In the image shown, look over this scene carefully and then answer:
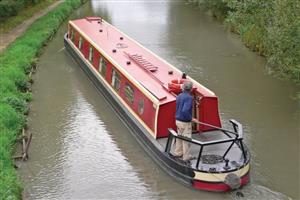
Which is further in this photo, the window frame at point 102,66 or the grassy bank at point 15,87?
the window frame at point 102,66

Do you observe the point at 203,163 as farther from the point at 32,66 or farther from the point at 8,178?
the point at 32,66

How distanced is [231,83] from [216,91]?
108 cm

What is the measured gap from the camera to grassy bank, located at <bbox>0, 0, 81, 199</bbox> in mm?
10255

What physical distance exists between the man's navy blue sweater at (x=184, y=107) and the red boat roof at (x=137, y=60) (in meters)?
0.88

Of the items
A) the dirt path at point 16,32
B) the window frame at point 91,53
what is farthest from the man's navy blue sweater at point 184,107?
the dirt path at point 16,32

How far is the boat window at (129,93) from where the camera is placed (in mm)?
12805

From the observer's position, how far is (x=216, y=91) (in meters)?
16.3

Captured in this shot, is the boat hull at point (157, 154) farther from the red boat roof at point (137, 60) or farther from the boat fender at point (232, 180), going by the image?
the red boat roof at point (137, 60)

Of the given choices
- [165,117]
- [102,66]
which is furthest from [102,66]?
[165,117]

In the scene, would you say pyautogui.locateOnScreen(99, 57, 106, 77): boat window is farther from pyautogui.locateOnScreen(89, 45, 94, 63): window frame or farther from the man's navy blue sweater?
the man's navy blue sweater

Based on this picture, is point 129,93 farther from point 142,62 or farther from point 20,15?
point 20,15

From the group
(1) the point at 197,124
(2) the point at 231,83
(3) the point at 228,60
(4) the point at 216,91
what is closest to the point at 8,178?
(1) the point at 197,124

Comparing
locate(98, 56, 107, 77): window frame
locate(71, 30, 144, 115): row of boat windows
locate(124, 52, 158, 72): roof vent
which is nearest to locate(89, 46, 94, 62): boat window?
locate(71, 30, 144, 115): row of boat windows

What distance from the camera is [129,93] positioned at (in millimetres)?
13031
